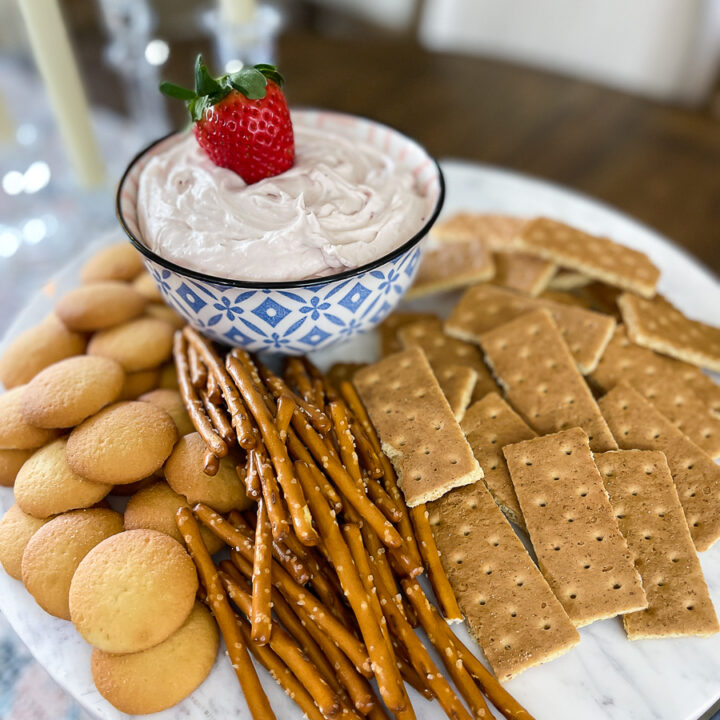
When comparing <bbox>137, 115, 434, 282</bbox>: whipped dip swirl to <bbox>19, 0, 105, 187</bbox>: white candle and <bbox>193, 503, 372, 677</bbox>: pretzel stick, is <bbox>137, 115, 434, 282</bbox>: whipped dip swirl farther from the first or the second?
<bbox>19, 0, 105, 187</bbox>: white candle

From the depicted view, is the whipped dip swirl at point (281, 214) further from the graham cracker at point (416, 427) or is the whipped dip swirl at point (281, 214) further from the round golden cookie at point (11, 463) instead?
the round golden cookie at point (11, 463)

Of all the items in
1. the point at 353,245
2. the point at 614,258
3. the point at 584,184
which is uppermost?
the point at 353,245

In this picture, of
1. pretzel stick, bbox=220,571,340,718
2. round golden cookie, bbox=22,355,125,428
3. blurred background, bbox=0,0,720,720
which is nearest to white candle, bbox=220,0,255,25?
blurred background, bbox=0,0,720,720

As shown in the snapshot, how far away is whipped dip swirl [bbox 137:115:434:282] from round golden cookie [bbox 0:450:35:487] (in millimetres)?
354

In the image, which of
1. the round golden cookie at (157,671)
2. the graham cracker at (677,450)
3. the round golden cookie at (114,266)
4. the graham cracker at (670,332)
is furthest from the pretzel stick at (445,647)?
the round golden cookie at (114,266)

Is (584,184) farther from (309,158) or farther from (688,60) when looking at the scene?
(309,158)

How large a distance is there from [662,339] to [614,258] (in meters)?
0.20

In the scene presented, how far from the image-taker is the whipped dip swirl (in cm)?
91

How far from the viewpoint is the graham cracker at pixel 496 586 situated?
77 cm

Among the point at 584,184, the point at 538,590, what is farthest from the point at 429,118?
the point at 538,590

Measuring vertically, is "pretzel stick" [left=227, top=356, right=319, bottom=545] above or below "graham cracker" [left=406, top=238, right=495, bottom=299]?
above

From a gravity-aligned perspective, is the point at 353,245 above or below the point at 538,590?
above

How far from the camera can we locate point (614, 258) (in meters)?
1.24

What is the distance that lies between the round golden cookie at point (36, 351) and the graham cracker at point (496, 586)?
0.64 meters
